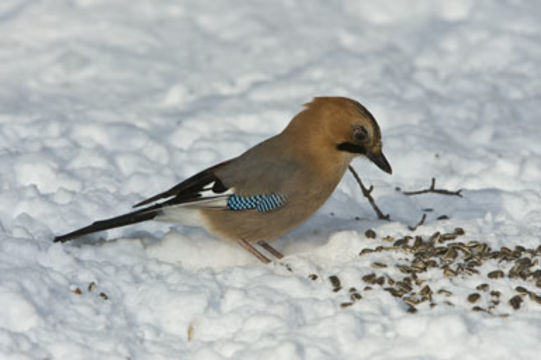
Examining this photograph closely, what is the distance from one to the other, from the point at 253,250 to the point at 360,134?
3.04 ft

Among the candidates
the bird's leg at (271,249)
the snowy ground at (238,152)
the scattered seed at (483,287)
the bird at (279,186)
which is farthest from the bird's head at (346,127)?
the scattered seed at (483,287)

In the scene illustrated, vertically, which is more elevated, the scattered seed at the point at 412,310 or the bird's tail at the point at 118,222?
the scattered seed at the point at 412,310

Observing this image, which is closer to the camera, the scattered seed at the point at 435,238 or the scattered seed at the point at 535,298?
the scattered seed at the point at 535,298

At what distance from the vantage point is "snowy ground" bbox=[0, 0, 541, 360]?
14.6 ft

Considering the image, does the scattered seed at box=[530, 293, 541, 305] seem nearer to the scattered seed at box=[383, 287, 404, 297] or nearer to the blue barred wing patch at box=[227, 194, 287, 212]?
the scattered seed at box=[383, 287, 404, 297]

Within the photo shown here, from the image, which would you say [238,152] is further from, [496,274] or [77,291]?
[496,274]

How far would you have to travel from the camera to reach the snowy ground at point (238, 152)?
4.45 meters

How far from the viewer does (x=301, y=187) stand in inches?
206

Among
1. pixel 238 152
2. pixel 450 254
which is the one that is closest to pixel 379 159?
pixel 450 254

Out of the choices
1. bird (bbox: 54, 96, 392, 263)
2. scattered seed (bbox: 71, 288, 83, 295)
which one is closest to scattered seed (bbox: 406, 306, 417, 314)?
bird (bbox: 54, 96, 392, 263)

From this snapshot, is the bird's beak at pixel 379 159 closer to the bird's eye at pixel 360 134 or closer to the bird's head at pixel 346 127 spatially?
A: the bird's head at pixel 346 127

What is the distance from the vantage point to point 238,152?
6.95 m

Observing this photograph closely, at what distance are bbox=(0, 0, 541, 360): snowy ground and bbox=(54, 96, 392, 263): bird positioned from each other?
201 millimetres

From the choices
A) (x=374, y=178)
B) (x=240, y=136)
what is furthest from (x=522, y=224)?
(x=240, y=136)
